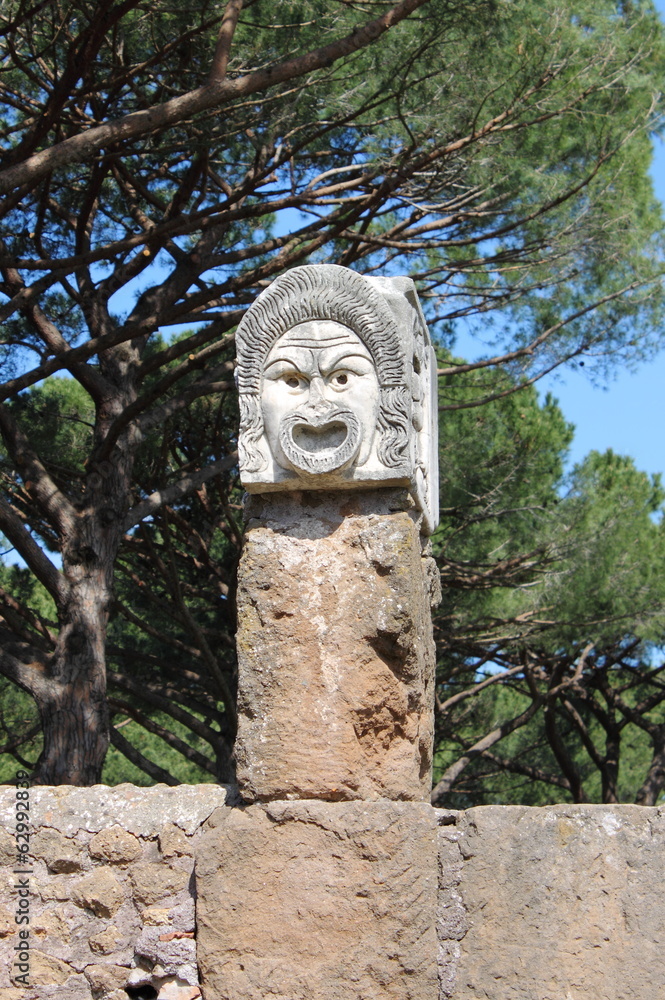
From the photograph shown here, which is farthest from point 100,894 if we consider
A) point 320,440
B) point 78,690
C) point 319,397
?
point 78,690

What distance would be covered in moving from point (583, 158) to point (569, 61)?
3.72 feet

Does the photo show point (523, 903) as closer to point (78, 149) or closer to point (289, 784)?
point (289, 784)

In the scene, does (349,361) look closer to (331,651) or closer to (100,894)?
(331,651)

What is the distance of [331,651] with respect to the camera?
319cm

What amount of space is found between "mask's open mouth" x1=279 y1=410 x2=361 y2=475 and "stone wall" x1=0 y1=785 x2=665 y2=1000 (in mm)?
883

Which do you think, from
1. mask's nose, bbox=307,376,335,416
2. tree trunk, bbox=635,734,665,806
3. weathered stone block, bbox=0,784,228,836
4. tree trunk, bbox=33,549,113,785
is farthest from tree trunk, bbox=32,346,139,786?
tree trunk, bbox=635,734,665,806

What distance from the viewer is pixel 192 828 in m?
3.28

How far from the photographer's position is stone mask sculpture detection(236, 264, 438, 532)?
3.27 meters

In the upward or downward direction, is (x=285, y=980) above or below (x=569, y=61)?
below

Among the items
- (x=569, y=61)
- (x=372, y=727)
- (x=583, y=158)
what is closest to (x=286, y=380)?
(x=372, y=727)

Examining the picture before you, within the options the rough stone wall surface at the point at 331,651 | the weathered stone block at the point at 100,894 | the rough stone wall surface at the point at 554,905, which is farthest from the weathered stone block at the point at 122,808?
the rough stone wall surface at the point at 554,905

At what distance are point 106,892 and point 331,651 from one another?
89 centimetres

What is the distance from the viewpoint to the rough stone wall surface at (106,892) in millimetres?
3199

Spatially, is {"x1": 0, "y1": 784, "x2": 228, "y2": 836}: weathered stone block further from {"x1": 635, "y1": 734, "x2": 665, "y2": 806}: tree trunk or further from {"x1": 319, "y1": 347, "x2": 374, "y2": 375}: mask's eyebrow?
{"x1": 635, "y1": 734, "x2": 665, "y2": 806}: tree trunk
